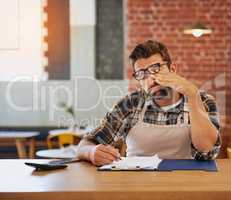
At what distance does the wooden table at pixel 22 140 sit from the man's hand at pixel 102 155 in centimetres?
509

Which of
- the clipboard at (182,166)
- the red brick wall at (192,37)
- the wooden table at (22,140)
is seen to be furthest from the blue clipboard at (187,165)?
the wooden table at (22,140)

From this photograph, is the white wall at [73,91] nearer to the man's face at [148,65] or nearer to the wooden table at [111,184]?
the man's face at [148,65]

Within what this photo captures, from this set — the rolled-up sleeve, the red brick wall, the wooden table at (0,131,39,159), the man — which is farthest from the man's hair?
the wooden table at (0,131,39,159)

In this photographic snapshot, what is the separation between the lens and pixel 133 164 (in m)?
1.65

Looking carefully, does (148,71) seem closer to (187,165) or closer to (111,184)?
(187,165)

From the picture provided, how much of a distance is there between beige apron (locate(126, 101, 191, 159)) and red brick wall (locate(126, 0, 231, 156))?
11.8 ft

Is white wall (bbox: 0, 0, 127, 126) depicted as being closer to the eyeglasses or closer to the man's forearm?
the eyeglasses

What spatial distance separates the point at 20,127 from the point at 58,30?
5.92 feet

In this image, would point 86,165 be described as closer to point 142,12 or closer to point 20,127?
point 142,12

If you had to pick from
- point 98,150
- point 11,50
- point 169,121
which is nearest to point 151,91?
point 169,121

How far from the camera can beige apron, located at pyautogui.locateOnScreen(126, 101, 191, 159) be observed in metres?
1.99

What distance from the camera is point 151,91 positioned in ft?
6.80

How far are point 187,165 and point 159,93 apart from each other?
536 millimetres

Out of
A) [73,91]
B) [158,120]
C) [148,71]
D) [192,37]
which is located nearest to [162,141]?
[158,120]
